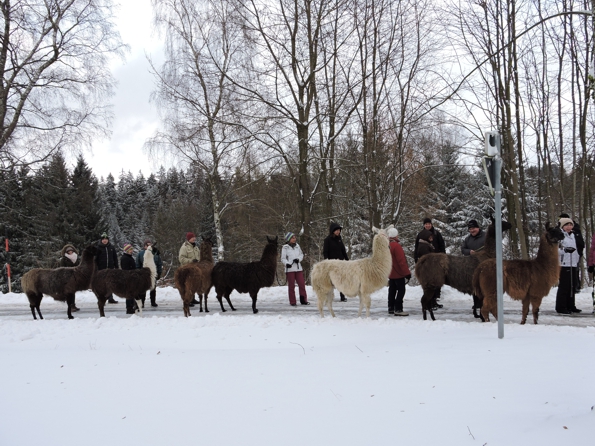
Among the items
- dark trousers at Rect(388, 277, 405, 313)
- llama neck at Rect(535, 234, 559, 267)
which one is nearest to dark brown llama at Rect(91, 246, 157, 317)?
dark trousers at Rect(388, 277, 405, 313)

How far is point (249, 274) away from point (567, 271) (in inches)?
257

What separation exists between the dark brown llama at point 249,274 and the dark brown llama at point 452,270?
3.26 meters

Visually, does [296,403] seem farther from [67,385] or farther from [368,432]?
[67,385]

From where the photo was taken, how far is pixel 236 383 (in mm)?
4070

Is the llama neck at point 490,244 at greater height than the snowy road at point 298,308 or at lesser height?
greater

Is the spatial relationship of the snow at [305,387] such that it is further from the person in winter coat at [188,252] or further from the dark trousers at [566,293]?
the person in winter coat at [188,252]

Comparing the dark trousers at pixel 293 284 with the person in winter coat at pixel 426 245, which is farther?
the dark trousers at pixel 293 284

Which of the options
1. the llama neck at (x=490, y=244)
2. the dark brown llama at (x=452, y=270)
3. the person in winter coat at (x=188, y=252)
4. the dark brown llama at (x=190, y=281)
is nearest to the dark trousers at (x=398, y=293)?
the dark brown llama at (x=452, y=270)

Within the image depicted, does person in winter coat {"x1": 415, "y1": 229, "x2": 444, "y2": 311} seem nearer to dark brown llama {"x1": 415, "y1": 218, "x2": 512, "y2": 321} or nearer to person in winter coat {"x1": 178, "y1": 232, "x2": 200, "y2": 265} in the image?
dark brown llama {"x1": 415, "y1": 218, "x2": 512, "y2": 321}

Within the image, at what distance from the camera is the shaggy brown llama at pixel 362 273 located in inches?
311

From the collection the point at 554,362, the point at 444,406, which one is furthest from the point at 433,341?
the point at 444,406

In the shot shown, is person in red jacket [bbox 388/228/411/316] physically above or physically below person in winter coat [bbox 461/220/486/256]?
below

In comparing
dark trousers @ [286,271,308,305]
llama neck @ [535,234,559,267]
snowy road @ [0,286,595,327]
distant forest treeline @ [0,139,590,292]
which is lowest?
snowy road @ [0,286,595,327]

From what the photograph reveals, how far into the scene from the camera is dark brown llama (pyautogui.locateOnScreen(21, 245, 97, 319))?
370 inches
